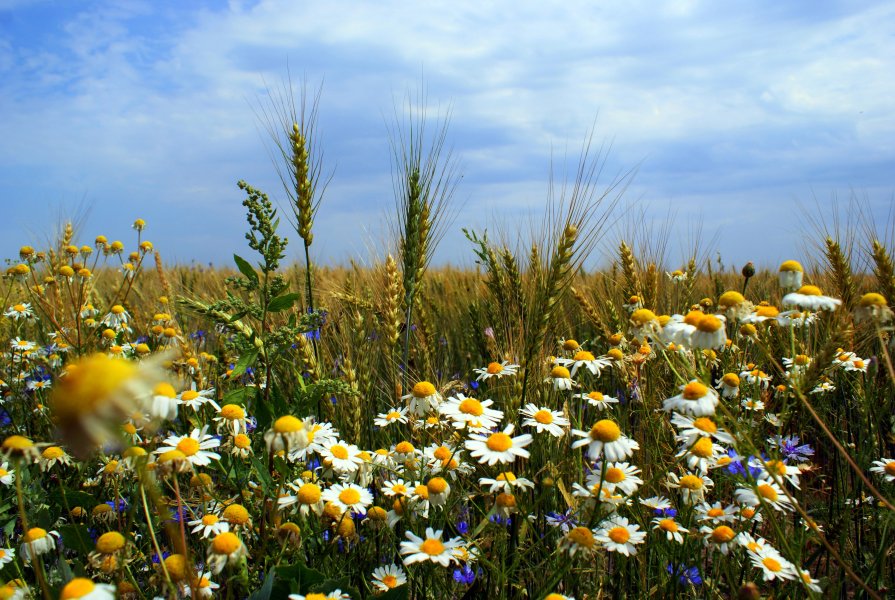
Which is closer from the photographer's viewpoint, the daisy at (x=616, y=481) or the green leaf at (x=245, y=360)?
the daisy at (x=616, y=481)

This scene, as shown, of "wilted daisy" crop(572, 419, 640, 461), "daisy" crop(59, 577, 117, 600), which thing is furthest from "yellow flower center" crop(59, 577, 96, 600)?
"wilted daisy" crop(572, 419, 640, 461)

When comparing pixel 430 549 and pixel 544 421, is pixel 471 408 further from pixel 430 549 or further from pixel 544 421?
pixel 430 549

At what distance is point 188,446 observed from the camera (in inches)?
65.7

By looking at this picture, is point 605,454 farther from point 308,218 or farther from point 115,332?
point 115,332

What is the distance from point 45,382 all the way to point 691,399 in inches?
149

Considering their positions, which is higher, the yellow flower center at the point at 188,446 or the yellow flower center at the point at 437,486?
the yellow flower center at the point at 188,446

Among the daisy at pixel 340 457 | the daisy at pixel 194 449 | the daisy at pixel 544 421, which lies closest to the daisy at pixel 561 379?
the daisy at pixel 544 421

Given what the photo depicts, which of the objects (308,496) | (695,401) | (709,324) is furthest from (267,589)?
(709,324)

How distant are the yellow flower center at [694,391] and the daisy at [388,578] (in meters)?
0.94

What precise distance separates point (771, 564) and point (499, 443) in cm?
87

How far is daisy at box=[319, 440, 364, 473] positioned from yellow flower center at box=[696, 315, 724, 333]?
1.09m

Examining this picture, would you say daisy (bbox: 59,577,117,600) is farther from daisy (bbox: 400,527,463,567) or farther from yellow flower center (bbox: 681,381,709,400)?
yellow flower center (bbox: 681,381,709,400)

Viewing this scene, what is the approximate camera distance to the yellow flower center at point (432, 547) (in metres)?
1.53

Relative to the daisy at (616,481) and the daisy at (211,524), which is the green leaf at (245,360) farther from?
the daisy at (616,481)
